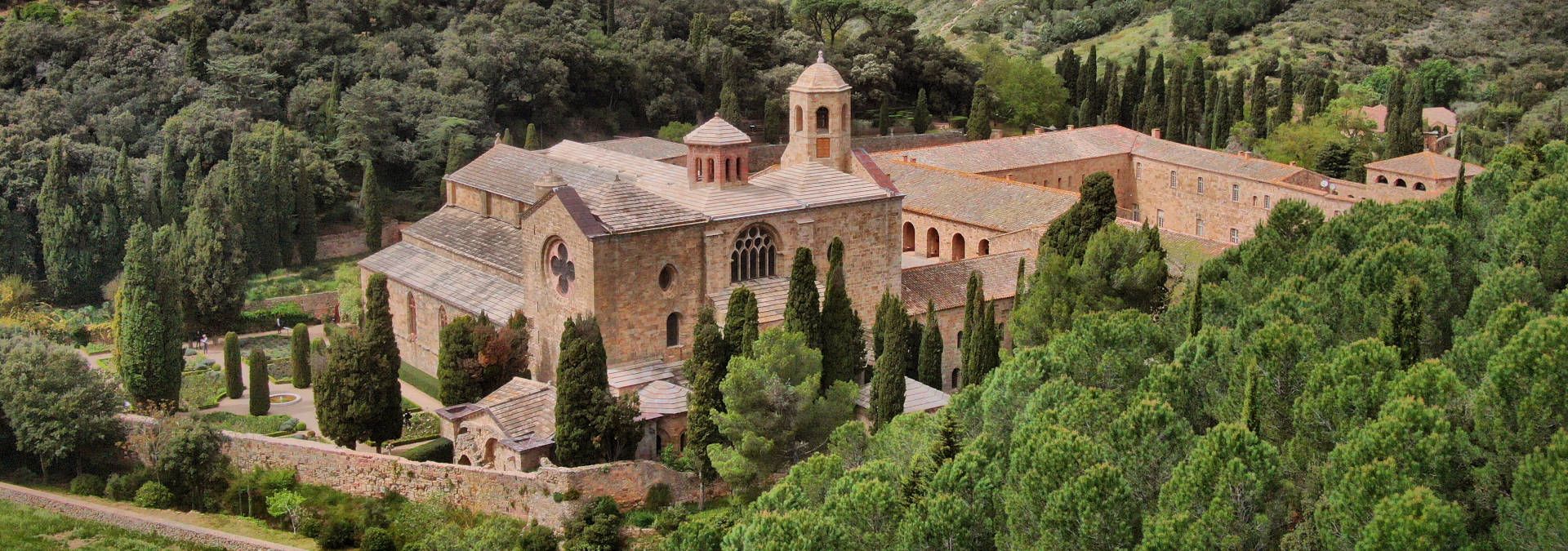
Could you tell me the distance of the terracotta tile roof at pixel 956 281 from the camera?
44.8 meters

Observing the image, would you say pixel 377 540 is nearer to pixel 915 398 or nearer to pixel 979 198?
pixel 915 398

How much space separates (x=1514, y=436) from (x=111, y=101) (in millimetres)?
53934

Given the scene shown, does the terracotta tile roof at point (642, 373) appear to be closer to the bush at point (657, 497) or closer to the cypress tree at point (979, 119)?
the bush at point (657, 497)

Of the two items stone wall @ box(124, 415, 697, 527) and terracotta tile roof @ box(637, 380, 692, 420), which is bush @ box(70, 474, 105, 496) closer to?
stone wall @ box(124, 415, 697, 527)

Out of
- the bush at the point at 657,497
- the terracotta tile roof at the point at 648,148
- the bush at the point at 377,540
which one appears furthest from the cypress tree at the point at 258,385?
the terracotta tile roof at the point at 648,148

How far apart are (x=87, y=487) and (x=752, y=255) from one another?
16.4 meters

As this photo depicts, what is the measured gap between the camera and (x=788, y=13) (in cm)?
9119

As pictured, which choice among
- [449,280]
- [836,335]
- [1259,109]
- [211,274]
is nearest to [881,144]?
[1259,109]

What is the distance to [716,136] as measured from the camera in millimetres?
42125

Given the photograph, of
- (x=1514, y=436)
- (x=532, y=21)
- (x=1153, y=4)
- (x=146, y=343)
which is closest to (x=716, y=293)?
(x=146, y=343)

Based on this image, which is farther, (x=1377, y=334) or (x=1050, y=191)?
(x=1050, y=191)

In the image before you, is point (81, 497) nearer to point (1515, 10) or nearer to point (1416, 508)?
point (1416, 508)

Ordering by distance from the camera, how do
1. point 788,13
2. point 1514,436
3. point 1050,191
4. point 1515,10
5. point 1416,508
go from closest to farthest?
point 1416,508, point 1514,436, point 1050,191, point 788,13, point 1515,10

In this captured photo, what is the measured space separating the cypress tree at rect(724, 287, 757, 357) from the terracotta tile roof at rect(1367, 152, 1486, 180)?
3323cm
